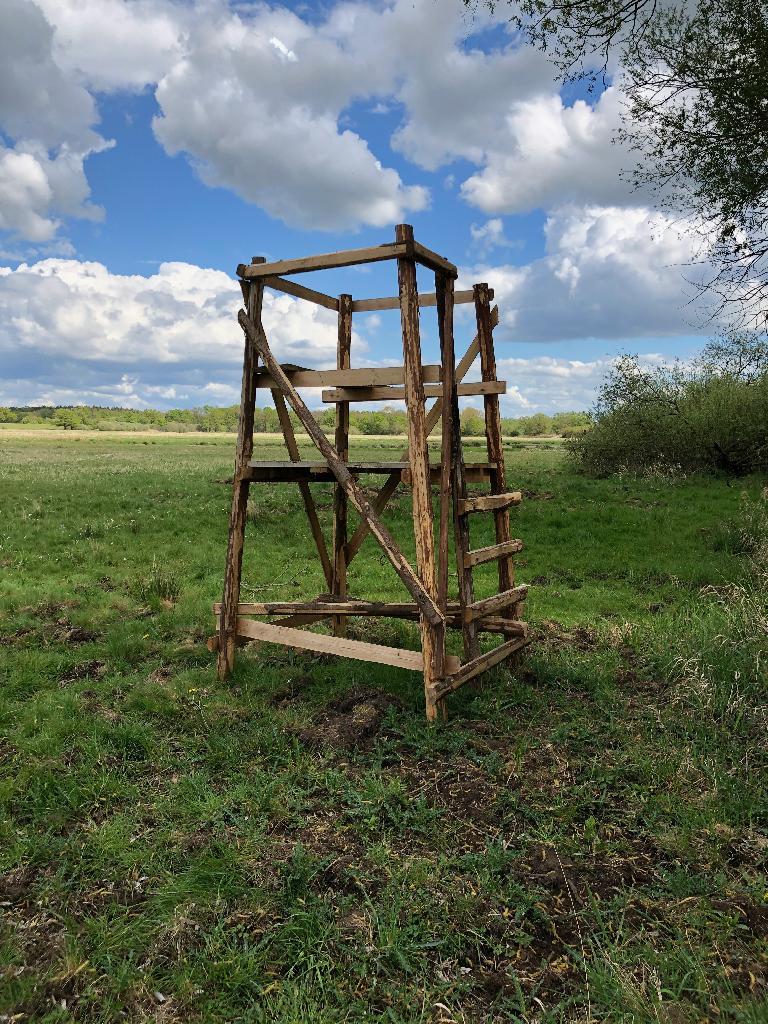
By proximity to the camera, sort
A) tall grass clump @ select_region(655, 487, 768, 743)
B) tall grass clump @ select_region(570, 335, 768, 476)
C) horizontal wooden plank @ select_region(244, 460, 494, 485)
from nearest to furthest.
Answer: tall grass clump @ select_region(655, 487, 768, 743) < horizontal wooden plank @ select_region(244, 460, 494, 485) < tall grass clump @ select_region(570, 335, 768, 476)

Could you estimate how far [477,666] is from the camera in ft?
26.8

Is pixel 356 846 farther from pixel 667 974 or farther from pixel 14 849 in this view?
pixel 14 849

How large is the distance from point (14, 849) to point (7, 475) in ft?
82.6

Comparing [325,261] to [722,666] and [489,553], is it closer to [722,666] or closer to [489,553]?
[489,553]

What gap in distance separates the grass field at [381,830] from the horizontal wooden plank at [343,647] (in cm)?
45

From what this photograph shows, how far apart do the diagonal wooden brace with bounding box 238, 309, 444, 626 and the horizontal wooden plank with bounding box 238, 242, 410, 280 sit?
1.72 feet

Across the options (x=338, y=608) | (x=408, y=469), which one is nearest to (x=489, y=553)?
(x=408, y=469)

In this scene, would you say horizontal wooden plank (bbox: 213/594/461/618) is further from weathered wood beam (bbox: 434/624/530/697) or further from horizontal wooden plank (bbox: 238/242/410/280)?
horizontal wooden plank (bbox: 238/242/410/280)

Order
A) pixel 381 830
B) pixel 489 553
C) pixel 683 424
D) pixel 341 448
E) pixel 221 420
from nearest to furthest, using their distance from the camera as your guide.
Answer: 1. pixel 381 830
2. pixel 489 553
3. pixel 341 448
4. pixel 683 424
5. pixel 221 420

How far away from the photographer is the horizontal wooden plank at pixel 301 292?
8867 mm

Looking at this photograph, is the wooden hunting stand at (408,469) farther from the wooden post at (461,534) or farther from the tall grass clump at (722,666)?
the tall grass clump at (722,666)

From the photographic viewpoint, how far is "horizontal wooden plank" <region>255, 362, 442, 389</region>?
25.9ft

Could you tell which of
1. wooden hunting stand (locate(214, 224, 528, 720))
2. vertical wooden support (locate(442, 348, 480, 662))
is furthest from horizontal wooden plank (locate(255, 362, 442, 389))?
vertical wooden support (locate(442, 348, 480, 662))

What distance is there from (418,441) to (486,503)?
1.38 metres
